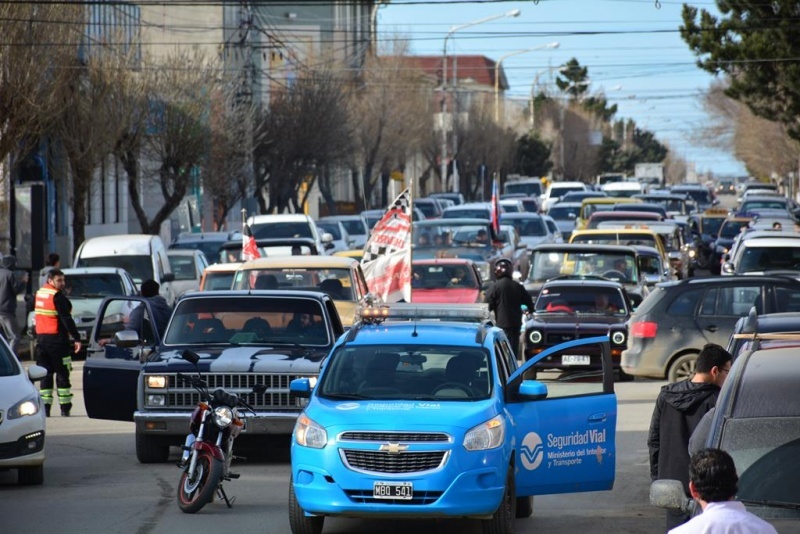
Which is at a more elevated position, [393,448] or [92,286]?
[393,448]

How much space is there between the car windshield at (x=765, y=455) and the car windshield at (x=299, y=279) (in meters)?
12.9

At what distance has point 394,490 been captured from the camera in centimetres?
952

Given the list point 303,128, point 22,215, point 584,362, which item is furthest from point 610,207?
point 584,362

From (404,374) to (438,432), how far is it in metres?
1.09

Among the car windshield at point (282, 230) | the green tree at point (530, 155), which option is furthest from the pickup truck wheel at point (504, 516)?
the green tree at point (530, 155)

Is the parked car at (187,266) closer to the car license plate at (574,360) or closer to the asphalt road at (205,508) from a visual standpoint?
the car license plate at (574,360)

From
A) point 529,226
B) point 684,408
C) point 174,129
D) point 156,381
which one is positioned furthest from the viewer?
point 174,129

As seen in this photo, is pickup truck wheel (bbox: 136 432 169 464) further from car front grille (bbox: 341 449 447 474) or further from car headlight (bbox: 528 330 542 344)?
car headlight (bbox: 528 330 542 344)

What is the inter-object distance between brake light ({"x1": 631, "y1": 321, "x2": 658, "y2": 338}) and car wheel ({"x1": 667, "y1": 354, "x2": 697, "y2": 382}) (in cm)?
49

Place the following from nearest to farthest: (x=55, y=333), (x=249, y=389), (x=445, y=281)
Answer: (x=249, y=389) → (x=55, y=333) → (x=445, y=281)

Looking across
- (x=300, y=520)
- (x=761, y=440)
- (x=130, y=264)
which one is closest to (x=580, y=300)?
(x=130, y=264)

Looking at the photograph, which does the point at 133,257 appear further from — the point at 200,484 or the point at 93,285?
the point at 200,484

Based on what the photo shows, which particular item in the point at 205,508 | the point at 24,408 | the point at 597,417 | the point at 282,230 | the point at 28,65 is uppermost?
the point at 28,65

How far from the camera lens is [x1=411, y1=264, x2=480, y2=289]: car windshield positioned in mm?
26781
